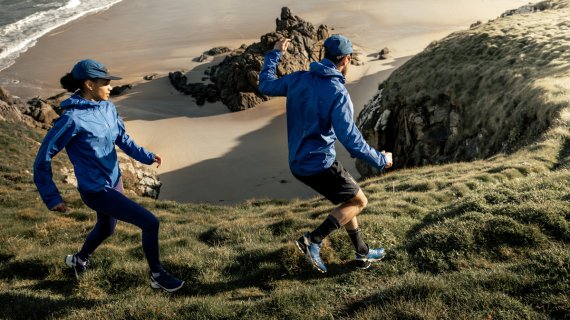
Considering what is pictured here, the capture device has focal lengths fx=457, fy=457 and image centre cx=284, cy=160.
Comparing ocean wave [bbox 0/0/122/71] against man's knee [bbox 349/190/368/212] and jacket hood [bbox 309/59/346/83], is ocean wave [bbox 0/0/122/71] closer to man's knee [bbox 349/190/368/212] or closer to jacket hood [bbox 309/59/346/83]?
jacket hood [bbox 309/59/346/83]

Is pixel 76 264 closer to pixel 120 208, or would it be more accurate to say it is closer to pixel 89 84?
pixel 120 208

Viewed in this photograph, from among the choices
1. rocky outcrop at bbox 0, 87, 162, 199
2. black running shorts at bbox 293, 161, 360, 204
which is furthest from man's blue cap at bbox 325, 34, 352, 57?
rocky outcrop at bbox 0, 87, 162, 199

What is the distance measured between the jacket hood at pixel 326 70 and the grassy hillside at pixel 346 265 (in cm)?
264

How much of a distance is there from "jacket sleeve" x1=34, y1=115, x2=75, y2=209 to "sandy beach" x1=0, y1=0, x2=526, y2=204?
16705 mm

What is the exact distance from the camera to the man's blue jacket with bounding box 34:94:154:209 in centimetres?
563

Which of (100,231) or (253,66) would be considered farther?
(253,66)

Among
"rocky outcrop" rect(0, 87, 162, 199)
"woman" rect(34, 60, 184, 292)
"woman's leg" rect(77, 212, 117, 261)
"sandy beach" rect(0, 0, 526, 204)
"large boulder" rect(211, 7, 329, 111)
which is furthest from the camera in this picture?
"large boulder" rect(211, 7, 329, 111)

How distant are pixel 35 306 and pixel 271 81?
14.6 ft

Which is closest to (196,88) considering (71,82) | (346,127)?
(71,82)

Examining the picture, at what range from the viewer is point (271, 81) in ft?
20.6

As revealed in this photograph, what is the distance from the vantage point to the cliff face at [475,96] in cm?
1589

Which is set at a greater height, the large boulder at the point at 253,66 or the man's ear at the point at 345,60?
the man's ear at the point at 345,60

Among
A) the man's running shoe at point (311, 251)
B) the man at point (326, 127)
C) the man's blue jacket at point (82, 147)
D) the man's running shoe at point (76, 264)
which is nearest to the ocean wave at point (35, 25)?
the man's running shoe at point (76, 264)

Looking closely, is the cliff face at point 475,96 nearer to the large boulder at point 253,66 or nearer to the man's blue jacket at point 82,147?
the man's blue jacket at point 82,147
